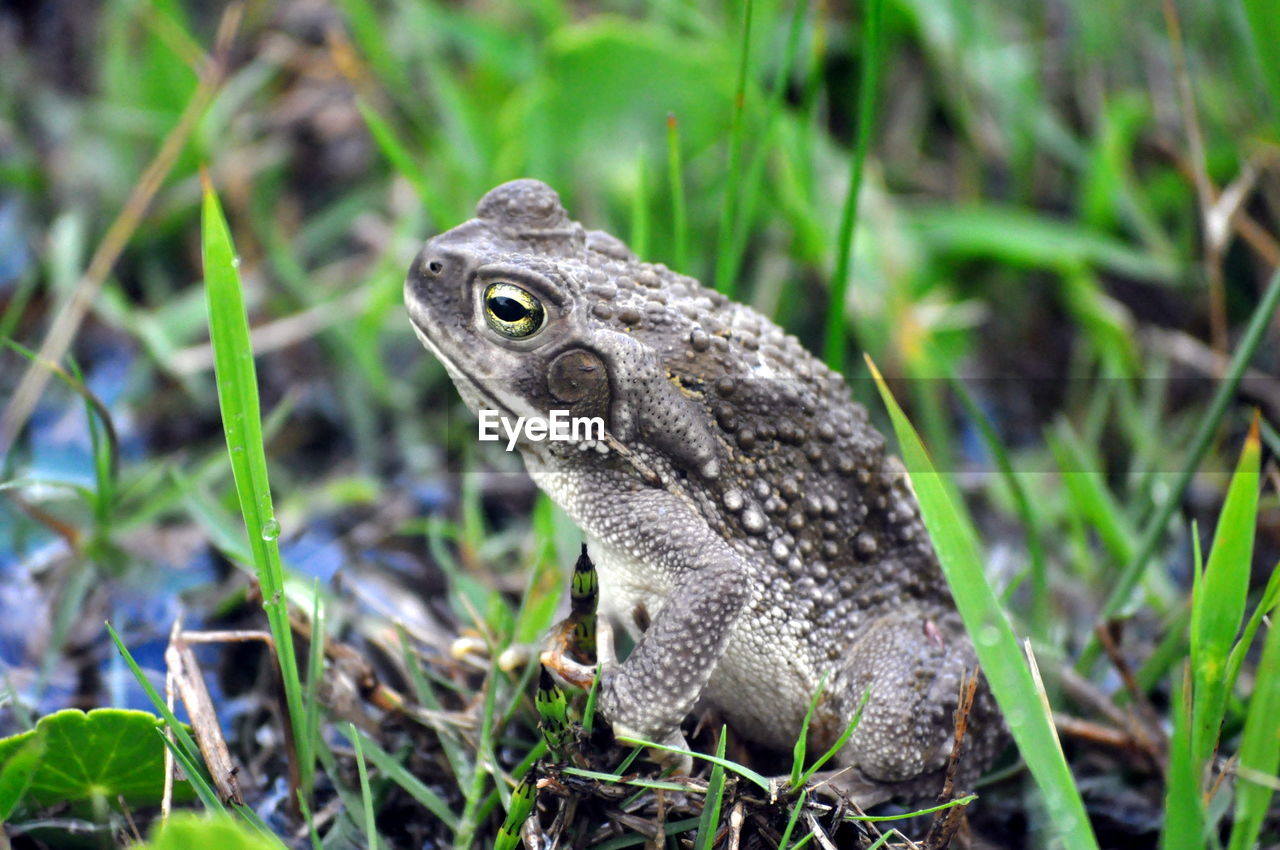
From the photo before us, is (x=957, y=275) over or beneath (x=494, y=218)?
beneath

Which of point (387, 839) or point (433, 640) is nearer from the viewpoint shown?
point (387, 839)

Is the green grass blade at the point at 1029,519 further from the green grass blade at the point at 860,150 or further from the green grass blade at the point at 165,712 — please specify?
the green grass blade at the point at 165,712

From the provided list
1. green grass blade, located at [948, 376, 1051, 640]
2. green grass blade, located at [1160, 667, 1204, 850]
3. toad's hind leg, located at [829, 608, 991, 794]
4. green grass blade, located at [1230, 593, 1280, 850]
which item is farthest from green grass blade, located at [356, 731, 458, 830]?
green grass blade, located at [948, 376, 1051, 640]

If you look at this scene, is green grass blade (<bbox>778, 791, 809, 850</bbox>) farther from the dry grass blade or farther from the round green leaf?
the round green leaf

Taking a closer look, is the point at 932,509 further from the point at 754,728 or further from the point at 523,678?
the point at 523,678

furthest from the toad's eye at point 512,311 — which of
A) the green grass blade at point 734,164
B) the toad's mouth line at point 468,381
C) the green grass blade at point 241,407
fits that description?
the green grass blade at point 734,164

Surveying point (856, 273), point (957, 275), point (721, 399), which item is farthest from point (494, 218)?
point (957, 275)
